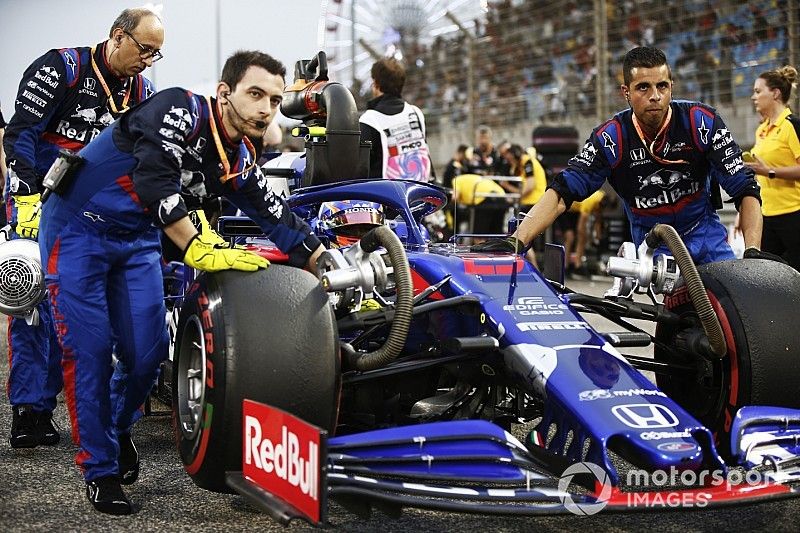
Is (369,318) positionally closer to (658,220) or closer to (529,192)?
(658,220)

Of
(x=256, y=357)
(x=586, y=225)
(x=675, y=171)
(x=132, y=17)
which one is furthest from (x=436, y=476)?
(x=586, y=225)

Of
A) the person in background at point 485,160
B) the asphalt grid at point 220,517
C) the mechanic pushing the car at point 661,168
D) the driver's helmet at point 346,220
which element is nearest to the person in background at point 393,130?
the driver's helmet at point 346,220

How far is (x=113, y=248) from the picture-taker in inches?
151

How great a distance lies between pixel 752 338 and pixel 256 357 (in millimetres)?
1732

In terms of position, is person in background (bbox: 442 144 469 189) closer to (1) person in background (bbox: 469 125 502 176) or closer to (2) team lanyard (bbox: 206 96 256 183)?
(1) person in background (bbox: 469 125 502 176)

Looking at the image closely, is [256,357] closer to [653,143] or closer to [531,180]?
[653,143]

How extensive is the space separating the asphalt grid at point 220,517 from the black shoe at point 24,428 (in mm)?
517

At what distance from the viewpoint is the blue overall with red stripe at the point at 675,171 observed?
15.6 ft

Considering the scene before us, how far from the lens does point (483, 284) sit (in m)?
3.80

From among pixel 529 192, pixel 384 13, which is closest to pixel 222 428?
pixel 529 192

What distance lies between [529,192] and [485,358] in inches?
415

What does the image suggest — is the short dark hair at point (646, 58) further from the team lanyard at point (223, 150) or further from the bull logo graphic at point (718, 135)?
the team lanyard at point (223, 150)

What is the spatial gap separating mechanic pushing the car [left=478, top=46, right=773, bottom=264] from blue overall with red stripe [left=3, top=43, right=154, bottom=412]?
211 centimetres

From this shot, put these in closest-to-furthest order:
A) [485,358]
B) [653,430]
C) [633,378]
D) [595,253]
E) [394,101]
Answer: [653,430], [633,378], [485,358], [394,101], [595,253]
